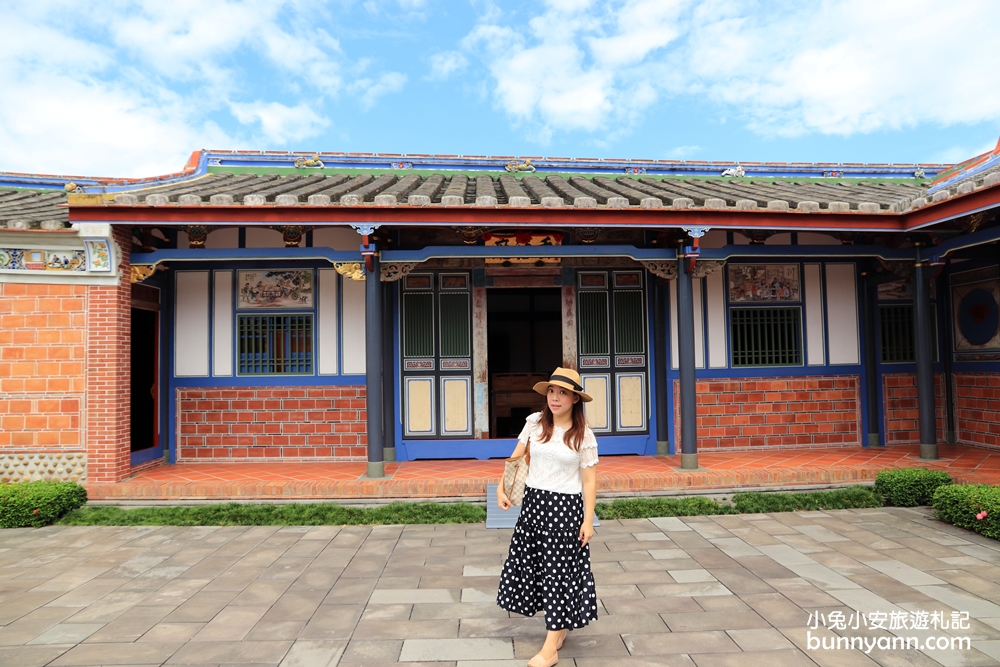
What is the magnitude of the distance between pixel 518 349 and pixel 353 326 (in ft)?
20.8

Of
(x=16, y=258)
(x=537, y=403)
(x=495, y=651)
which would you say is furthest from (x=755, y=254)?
(x=16, y=258)

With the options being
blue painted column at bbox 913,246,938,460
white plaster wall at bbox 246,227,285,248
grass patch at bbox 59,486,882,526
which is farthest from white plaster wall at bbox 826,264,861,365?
white plaster wall at bbox 246,227,285,248

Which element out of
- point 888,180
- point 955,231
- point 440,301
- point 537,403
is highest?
point 888,180

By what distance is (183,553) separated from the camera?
506cm

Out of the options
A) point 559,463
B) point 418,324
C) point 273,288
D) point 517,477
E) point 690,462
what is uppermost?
point 273,288

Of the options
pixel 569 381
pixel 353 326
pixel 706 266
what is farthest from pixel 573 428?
pixel 353 326

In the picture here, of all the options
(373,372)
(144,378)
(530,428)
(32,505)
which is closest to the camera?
(530,428)

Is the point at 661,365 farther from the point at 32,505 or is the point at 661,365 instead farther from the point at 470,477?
the point at 32,505

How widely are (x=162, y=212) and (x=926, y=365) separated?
31.1 ft

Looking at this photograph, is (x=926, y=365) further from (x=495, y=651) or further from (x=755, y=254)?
(x=495, y=651)

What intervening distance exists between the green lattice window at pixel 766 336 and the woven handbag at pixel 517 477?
5.93m

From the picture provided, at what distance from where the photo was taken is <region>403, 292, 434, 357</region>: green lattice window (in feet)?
26.9

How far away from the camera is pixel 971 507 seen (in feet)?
17.4

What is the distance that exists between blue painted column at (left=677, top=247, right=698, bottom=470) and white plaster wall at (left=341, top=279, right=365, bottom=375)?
4.28 m
